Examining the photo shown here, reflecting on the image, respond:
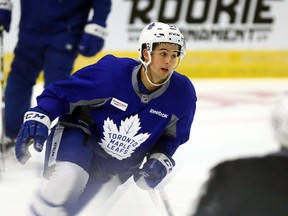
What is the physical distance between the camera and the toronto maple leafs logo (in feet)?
8.70

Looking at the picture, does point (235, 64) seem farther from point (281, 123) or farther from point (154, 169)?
point (281, 123)

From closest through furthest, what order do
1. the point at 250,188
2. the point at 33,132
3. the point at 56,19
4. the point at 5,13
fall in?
the point at 250,188, the point at 33,132, the point at 5,13, the point at 56,19

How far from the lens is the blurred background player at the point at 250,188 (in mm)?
1422

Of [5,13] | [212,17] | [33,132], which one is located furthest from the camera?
[212,17]

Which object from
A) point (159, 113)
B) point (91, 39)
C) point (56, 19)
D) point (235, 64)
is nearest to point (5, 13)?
point (56, 19)

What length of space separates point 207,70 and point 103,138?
3.36 metres

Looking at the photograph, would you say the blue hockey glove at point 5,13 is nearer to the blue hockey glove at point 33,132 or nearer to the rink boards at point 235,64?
the blue hockey glove at point 33,132

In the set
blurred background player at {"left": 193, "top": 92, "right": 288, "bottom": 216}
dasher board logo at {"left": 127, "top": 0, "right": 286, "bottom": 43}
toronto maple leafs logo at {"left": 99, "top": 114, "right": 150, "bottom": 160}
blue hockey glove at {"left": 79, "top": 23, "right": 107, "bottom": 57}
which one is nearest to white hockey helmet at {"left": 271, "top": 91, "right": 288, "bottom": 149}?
blurred background player at {"left": 193, "top": 92, "right": 288, "bottom": 216}

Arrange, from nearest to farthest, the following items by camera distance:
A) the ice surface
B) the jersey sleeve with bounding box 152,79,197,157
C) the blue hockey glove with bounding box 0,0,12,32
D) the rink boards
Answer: the jersey sleeve with bounding box 152,79,197,157, the ice surface, the blue hockey glove with bounding box 0,0,12,32, the rink boards

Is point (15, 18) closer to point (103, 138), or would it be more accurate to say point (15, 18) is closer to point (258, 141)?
point (258, 141)

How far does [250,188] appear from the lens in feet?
4.68

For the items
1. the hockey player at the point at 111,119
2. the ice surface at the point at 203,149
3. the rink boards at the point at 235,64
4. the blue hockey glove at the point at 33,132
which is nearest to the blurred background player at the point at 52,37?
the ice surface at the point at 203,149

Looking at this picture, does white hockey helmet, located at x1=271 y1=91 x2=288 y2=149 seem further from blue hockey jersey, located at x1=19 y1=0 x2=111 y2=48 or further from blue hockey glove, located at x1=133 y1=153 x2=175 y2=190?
blue hockey jersey, located at x1=19 y1=0 x2=111 y2=48

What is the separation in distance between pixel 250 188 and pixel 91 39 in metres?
2.41
